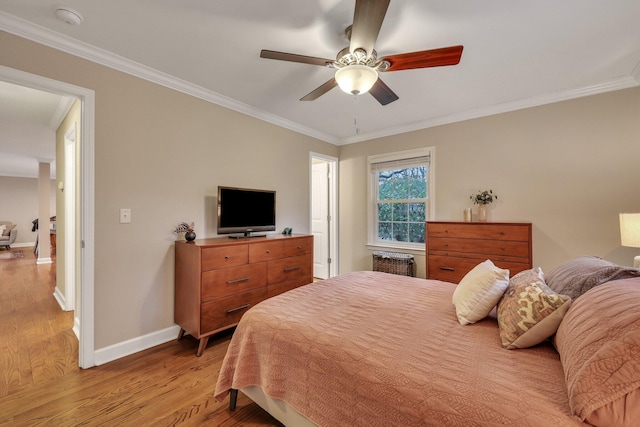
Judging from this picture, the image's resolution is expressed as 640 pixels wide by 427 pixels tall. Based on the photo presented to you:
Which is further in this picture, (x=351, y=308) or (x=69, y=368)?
(x=69, y=368)

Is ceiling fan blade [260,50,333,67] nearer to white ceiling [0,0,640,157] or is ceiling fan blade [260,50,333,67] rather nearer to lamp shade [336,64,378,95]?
lamp shade [336,64,378,95]

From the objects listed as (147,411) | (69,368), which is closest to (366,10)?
(147,411)

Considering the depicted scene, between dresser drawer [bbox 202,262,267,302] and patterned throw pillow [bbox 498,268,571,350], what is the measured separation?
2.08 meters

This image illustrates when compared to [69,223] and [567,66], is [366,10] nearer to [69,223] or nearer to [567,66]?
[567,66]

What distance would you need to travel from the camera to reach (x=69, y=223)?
3199 mm

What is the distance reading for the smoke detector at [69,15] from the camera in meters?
1.69

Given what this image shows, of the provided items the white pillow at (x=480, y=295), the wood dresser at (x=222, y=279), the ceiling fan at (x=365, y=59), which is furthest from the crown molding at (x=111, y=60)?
the white pillow at (x=480, y=295)

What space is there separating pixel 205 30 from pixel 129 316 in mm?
2396

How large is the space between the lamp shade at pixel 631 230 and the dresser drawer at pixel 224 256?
10.6ft

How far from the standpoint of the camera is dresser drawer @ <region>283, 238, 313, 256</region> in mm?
3041

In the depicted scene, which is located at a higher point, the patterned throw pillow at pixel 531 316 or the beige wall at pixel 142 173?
the beige wall at pixel 142 173

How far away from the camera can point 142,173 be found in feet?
7.95

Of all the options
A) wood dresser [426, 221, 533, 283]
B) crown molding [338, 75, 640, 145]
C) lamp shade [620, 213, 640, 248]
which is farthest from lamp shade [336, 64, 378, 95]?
lamp shade [620, 213, 640, 248]

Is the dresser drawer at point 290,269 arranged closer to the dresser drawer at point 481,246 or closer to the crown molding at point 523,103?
the dresser drawer at point 481,246
